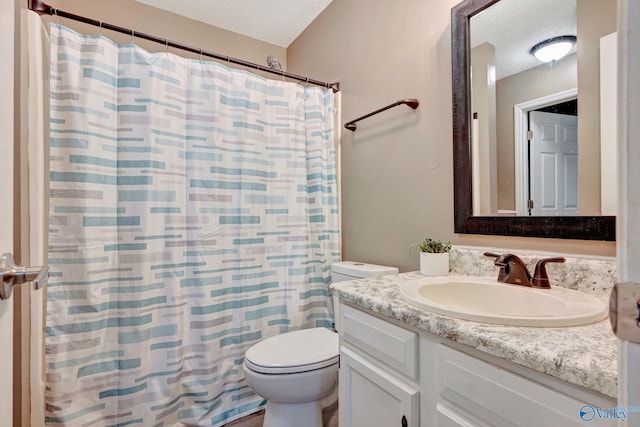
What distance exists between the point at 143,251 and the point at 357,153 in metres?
1.26

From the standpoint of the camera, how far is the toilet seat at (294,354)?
4.09 ft

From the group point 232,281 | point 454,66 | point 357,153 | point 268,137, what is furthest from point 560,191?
point 232,281

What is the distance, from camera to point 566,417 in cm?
51

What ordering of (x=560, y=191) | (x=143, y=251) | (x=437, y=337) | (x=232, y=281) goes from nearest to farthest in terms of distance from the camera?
(x=437, y=337), (x=560, y=191), (x=143, y=251), (x=232, y=281)

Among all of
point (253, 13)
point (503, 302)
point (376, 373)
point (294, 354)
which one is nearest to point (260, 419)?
point (294, 354)

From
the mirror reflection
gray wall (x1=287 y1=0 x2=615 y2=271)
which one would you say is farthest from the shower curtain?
the mirror reflection

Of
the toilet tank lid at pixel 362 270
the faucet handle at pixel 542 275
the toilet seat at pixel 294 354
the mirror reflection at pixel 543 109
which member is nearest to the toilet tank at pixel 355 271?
the toilet tank lid at pixel 362 270

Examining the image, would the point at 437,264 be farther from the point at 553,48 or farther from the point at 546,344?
the point at 553,48

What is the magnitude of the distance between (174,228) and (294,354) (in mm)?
831

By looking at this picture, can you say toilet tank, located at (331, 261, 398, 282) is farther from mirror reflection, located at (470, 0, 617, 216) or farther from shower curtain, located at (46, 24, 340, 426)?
mirror reflection, located at (470, 0, 617, 216)

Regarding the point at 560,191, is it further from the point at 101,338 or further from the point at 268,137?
the point at 101,338

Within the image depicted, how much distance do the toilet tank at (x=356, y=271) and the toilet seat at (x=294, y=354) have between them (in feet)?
1.02

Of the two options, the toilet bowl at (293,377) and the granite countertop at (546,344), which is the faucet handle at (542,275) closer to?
the granite countertop at (546,344)

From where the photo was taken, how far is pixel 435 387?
0.72 m
